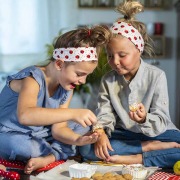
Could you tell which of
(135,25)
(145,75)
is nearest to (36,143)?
(145,75)

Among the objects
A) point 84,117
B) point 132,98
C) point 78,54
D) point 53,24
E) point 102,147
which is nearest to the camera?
point 84,117

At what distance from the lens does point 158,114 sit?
158 centimetres

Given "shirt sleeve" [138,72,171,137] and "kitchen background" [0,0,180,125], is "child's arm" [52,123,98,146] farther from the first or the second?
"kitchen background" [0,0,180,125]

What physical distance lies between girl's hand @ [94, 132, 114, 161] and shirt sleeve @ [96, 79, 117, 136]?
9 cm

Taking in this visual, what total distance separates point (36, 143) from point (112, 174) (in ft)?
1.18

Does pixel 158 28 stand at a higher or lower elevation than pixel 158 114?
higher

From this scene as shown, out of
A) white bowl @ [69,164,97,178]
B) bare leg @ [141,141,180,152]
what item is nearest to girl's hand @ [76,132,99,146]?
white bowl @ [69,164,97,178]

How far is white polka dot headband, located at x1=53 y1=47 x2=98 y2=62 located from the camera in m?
1.39

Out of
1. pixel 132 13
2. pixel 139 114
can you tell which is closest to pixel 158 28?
pixel 132 13

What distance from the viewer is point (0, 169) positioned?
134cm

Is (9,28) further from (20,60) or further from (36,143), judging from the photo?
(36,143)

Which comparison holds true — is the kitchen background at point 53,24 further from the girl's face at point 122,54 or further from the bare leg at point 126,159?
the bare leg at point 126,159

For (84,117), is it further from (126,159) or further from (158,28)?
(158,28)

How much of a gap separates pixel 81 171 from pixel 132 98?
46 cm
